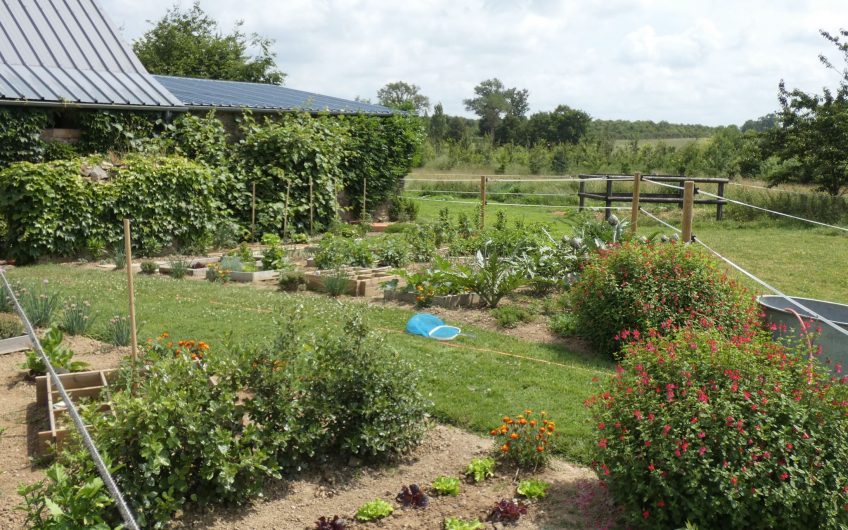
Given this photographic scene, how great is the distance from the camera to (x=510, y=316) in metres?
8.24

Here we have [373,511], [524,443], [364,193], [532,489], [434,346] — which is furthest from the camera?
[364,193]

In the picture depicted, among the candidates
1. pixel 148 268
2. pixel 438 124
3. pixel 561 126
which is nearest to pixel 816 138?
pixel 148 268

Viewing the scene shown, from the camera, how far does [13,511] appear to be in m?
3.90

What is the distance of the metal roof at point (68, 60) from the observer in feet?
43.6

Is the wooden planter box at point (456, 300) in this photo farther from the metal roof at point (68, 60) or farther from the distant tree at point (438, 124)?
the distant tree at point (438, 124)

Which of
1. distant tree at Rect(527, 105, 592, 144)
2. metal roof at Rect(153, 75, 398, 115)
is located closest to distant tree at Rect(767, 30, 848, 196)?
metal roof at Rect(153, 75, 398, 115)

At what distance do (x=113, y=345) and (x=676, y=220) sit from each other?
47.7 feet

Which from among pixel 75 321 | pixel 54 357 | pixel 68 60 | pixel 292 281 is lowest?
pixel 292 281

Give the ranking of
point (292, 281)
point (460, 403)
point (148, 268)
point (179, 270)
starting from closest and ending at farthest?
1. point (460, 403)
2. point (292, 281)
3. point (179, 270)
4. point (148, 268)

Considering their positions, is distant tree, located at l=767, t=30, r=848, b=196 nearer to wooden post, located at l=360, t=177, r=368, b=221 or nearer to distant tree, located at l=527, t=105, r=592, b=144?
wooden post, located at l=360, t=177, r=368, b=221

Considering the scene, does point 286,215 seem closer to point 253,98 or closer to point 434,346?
point 253,98

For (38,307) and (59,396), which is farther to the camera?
(38,307)

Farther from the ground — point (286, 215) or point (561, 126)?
point (561, 126)

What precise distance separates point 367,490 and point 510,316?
4.08 m
